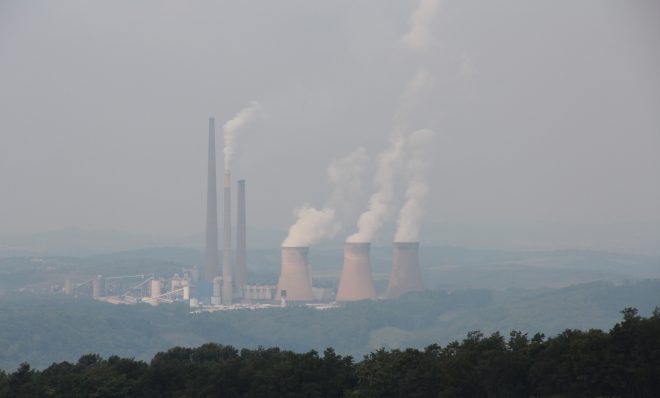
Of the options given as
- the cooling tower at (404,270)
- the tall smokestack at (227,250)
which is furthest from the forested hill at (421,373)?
the tall smokestack at (227,250)

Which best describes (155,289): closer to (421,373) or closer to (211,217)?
(211,217)

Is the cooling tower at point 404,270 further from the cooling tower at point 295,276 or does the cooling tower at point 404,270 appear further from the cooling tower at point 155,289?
the cooling tower at point 155,289

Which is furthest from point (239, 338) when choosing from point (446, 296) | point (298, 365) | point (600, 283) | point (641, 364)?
point (641, 364)

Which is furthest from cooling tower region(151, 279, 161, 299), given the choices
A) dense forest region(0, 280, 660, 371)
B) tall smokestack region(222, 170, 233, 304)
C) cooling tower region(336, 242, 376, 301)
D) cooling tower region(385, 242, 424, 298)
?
cooling tower region(385, 242, 424, 298)

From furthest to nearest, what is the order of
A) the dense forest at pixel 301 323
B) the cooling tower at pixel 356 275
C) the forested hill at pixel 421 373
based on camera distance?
the dense forest at pixel 301 323, the cooling tower at pixel 356 275, the forested hill at pixel 421 373

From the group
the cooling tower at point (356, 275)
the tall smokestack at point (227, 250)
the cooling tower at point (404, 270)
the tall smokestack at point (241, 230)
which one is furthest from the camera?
the tall smokestack at point (241, 230)

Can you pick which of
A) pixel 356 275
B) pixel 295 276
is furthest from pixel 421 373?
pixel 295 276

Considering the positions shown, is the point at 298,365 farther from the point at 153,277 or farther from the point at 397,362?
the point at 153,277
